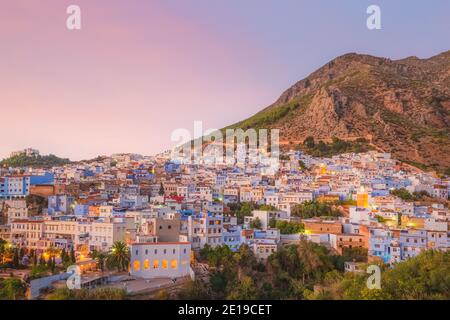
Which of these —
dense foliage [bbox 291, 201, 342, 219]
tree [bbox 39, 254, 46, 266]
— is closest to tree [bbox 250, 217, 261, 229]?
dense foliage [bbox 291, 201, 342, 219]

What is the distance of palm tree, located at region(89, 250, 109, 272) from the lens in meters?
17.4

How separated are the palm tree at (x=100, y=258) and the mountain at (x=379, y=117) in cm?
2980

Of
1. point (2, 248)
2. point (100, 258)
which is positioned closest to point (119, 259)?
point (100, 258)

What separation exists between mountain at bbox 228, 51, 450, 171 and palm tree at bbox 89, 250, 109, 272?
29.8 m

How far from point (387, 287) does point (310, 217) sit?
10381 millimetres

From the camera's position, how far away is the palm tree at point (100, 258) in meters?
17.4

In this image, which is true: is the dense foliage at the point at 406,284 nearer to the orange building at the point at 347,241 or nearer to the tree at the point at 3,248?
the orange building at the point at 347,241

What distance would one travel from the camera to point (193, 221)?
1944cm

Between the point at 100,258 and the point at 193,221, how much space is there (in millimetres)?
3536

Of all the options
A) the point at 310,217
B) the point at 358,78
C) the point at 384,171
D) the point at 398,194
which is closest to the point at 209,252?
the point at 310,217

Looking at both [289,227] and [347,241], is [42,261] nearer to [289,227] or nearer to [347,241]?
[289,227]

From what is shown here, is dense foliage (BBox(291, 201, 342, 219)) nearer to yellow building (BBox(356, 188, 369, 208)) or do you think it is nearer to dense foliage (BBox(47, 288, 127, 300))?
yellow building (BBox(356, 188, 369, 208))
